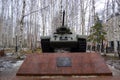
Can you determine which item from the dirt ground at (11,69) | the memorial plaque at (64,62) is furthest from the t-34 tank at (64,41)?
the memorial plaque at (64,62)

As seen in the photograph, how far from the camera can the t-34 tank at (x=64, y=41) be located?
13302mm

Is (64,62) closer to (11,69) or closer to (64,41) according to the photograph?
(64,41)

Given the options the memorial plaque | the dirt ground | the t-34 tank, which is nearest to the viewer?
the memorial plaque

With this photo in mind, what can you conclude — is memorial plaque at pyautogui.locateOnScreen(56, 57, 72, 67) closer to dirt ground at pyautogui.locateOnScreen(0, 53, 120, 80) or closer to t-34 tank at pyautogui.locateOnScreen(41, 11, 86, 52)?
dirt ground at pyautogui.locateOnScreen(0, 53, 120, 80)

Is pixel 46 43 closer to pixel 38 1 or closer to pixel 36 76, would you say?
pixel 36 76

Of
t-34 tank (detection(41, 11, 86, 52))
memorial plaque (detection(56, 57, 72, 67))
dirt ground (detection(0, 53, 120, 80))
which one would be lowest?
dirt ground (detection(0, 53, 120, 80))

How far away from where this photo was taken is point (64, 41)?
521 inches

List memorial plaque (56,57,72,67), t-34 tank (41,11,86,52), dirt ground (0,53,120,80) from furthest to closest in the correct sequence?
t-34 tank (41,11,86,52)
dirt ground (0,53,120,80)
memorial plaque (56,57,72,67)

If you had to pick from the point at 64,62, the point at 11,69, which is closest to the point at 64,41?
the point at 11,69

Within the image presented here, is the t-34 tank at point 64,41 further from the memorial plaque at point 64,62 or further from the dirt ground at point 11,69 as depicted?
the memorial plaque at point 64,62

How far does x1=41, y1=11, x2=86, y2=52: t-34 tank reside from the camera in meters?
13.3

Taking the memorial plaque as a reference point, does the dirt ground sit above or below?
below

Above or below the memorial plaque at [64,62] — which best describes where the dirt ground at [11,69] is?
below

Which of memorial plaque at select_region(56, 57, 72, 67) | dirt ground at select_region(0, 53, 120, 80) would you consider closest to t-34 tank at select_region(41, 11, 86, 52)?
dirt ground at select_region(0, 53, 120, 80)
